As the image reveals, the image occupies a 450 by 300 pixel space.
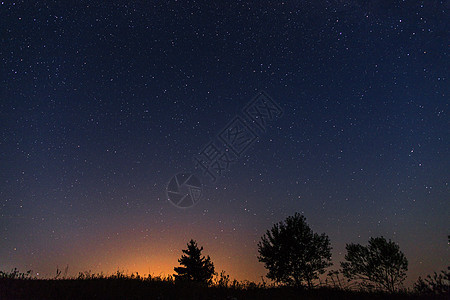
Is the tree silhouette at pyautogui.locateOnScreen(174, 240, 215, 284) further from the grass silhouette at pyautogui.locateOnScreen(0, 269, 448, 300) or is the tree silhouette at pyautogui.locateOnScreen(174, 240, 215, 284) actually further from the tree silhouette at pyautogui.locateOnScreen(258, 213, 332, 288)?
the grass silhouette at pyautogui.locateOnScreen(0, 269, 448, 300)

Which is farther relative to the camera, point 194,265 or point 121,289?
point 194,265

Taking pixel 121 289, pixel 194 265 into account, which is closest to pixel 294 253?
pixel 194 265

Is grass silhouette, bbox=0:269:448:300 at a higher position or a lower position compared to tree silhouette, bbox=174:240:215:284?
lower

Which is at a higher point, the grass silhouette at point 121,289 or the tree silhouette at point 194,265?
the tree silhouette at point 194,265

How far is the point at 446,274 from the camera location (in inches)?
303

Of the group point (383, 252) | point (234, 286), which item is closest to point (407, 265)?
point (383, 252)

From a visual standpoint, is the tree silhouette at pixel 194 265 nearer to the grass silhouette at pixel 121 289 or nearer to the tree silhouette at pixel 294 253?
the tree silhouette at pixel 294 253

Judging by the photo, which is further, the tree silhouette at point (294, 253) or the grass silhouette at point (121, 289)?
the tree silhouette at point (294, 253)

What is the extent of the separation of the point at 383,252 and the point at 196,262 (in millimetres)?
28733

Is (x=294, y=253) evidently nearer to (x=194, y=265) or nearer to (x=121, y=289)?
(x=194, y=265)

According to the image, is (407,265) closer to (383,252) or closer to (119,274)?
(383,252)

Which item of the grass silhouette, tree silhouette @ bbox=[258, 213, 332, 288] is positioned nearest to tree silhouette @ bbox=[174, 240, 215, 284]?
tree silhouette @ bbox=[258, 213, 332, 288]

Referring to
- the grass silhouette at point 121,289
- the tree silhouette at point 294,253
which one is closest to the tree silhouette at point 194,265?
the tree silhouette at point 294,253

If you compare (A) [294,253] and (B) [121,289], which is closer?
(B) [121,289]
